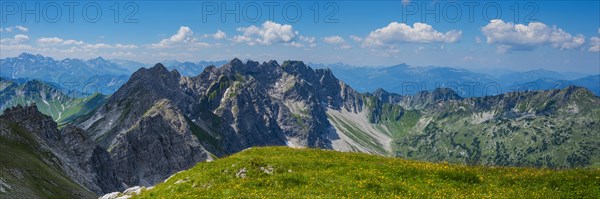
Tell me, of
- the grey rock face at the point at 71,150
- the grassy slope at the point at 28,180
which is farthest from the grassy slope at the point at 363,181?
the grey rock face at the point at 71,150

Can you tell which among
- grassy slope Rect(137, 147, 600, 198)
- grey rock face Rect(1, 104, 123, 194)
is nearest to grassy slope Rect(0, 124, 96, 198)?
grey rock face Rect(1, 104, 123, 194)

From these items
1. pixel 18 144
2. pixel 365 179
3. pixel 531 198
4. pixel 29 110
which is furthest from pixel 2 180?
pixel 29 110

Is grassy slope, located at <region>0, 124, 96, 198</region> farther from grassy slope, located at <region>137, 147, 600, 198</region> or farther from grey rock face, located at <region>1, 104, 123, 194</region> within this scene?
grassy slope, located at <region>137, 147, 600, 198</region>

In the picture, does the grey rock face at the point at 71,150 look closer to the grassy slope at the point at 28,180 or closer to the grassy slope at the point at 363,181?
the grassy slope at the point at 28,180

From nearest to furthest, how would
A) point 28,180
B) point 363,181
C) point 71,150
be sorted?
point 363,181 → point 28,180 → point 71,150

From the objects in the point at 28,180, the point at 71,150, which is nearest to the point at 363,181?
the point at 28,180

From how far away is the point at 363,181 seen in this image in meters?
31.5

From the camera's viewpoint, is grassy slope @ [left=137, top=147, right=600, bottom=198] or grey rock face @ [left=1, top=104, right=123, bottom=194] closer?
grassy slope @ [left=137, top=147, right=600, bottom=198]

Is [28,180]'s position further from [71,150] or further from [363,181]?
[71,150]

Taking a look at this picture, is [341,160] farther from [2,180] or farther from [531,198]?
[2,180]

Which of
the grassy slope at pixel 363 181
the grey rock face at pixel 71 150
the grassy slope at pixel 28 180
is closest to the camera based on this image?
the grassy slope at pixel 363 181

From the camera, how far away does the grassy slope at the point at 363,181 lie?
29.9 m

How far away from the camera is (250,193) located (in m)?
29.9

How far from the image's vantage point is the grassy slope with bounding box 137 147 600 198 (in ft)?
98.1
